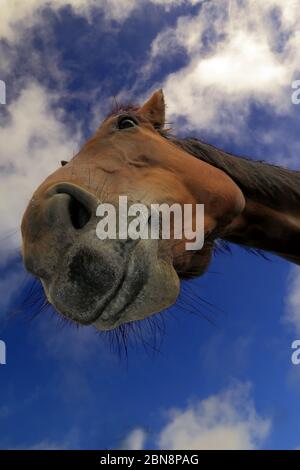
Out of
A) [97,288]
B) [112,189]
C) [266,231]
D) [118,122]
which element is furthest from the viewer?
[266,231]

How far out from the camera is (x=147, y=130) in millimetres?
3576

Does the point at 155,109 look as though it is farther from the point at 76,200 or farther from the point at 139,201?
the point at 76,200

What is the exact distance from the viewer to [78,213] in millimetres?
2537

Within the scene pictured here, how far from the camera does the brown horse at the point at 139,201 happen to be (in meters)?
2.38

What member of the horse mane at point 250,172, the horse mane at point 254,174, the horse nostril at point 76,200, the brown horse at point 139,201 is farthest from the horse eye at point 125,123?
the horse nostril at point 76,200

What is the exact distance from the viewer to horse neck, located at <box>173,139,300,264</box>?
3844mm

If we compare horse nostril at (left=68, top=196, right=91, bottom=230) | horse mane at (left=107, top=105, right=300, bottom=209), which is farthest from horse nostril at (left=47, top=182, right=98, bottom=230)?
horse mane at (left=107, top=105, right=300, bottom=209)

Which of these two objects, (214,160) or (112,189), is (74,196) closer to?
(112,189)

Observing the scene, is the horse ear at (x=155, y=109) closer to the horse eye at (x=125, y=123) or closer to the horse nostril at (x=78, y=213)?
the horse eye at (x=125, y=123)

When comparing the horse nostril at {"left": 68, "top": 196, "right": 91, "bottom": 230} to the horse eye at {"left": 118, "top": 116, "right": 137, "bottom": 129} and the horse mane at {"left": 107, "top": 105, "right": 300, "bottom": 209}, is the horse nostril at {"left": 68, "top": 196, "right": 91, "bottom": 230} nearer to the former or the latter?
the horse eye at {"left": 118, "top": 116, "right": 137, "bottom": 129}

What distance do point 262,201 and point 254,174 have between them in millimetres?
246

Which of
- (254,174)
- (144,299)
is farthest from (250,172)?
(144,299)
